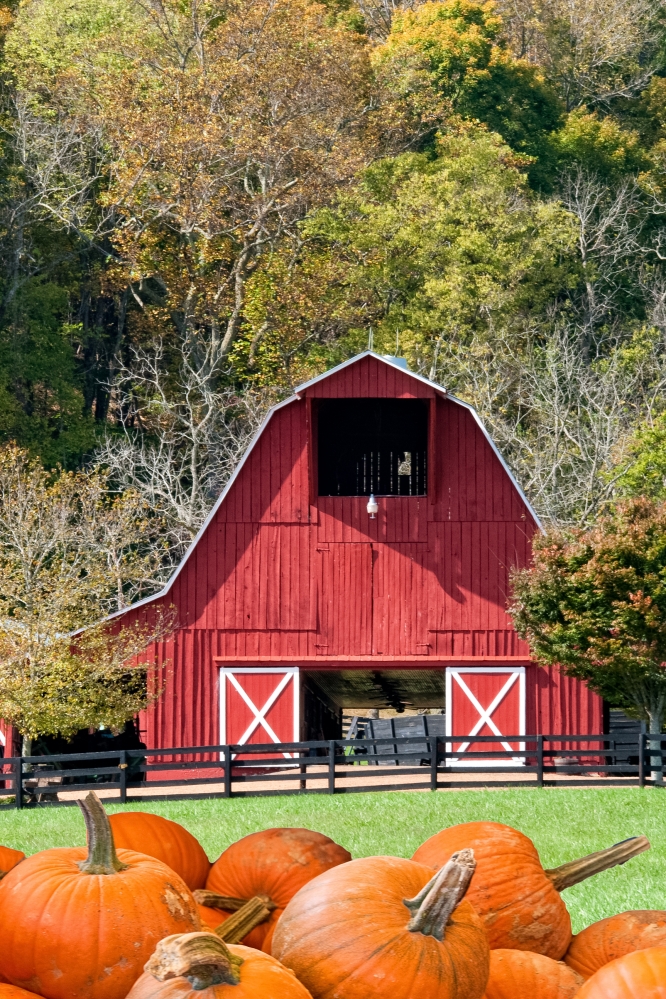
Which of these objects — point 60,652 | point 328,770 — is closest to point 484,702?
point 328,770

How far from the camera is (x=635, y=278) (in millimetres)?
55562

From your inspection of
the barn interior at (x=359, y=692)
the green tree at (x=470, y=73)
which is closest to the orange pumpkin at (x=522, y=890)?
the barn interior at (x=359, y=692)

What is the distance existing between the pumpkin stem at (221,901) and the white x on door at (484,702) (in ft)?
77.7

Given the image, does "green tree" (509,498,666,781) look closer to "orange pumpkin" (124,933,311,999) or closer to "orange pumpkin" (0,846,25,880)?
"orange pumpkin" (0,846,25,880)

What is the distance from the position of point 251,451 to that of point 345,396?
2.26 meters

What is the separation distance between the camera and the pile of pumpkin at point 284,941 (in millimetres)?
2404

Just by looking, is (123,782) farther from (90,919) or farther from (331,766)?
(90,919)

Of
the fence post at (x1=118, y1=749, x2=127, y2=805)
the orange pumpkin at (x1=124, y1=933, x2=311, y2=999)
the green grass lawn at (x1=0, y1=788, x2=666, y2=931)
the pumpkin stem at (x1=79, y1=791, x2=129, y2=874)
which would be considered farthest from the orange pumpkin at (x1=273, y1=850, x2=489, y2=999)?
the fence post at (x1=118, y1=749, x2=127, y2=805)

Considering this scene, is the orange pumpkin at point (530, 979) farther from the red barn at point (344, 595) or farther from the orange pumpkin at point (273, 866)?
the red barn at point (344, 595)

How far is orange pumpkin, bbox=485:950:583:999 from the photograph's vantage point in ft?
9.27

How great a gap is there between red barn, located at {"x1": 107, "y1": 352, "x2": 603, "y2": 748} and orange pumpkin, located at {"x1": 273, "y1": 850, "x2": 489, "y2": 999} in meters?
23.5

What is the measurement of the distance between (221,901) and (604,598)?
835 inches

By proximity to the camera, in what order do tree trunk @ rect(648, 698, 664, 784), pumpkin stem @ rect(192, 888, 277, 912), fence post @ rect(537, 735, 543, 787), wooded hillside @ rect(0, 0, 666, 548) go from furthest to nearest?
wooded hillside @ rect(0, 0, 666, 548), fence post @ rect(537, 735, 543, 787), tree trunk @ rect(648, 698, 664, 784), pumpkin stem @ rect(192, 888, 277, 912)

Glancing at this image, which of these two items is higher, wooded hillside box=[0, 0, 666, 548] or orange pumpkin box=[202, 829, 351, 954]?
wooded hillside box=[0, 0, 666, 548]
